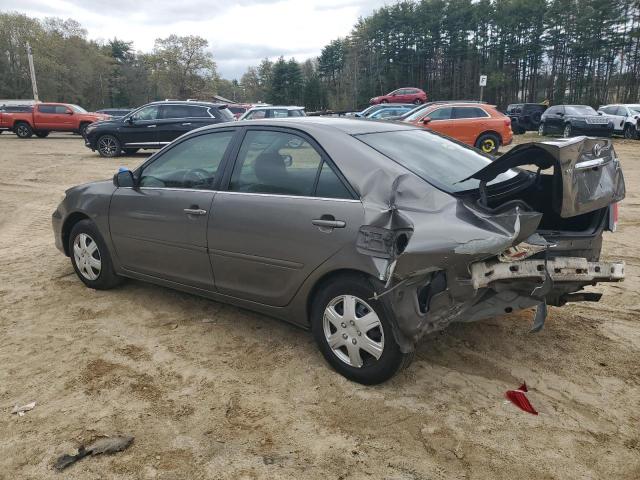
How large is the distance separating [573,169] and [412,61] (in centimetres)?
6338

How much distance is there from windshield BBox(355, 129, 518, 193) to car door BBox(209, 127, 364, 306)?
16.4 inches

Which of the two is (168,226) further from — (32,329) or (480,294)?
(480,294)

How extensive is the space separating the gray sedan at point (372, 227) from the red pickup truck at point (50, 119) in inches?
924

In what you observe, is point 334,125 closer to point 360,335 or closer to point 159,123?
point 360,335

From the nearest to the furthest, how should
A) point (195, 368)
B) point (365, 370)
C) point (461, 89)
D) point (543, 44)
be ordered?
point (365, 370) < point (195, 368) < point (543, 44) < point (461, 89)

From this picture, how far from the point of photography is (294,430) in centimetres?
274

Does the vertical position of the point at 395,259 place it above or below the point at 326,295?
above

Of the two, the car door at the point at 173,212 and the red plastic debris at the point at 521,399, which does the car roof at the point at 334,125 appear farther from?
the red plastic debris at the point at 521,399

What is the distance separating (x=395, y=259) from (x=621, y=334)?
2.23m

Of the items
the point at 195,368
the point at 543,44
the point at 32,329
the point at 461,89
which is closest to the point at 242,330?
the point at 195,368

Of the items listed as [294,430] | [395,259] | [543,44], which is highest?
[543,44]

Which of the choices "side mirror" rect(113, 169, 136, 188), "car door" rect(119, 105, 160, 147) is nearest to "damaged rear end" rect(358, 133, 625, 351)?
"side mirror" rect(113, 169, 136, 188)

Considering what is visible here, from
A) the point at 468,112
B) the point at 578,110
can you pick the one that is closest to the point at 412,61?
the point at 578,110

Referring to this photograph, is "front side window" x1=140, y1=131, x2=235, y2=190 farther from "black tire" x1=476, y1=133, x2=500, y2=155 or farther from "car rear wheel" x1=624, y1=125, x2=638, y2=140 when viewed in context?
"car rear wheel" x1=624, y1=125, x2=638, y2=140
